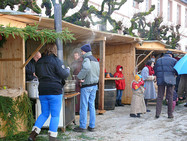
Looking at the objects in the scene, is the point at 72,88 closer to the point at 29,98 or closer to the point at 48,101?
the point at 29,98

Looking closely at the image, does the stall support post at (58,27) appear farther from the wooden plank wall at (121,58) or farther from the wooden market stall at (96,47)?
the wooden plank wall at (121,58)

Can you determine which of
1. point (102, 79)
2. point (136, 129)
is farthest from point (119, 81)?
point (136, 129)

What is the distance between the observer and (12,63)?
552 cm

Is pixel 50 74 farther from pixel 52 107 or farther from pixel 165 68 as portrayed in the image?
pixel 165 68

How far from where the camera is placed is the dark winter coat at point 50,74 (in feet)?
14.4

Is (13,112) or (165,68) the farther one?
(165,68)

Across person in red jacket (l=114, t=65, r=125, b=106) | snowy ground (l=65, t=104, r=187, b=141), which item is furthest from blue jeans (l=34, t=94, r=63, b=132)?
person in red jacket (l=114, t=65, r=125, b=106)

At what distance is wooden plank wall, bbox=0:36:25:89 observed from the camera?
213 inches

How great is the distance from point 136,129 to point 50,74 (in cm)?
257

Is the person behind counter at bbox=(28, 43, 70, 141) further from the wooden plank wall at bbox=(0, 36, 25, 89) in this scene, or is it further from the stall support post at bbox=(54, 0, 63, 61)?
the wooden plank wall at bbox=(0, 36, 25, 89)

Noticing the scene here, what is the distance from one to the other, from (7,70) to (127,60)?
18.4 ft

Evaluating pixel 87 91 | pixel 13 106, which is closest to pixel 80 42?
pixel 87 91

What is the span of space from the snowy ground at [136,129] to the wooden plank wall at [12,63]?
148 cm

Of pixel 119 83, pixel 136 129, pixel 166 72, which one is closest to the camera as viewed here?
pixel 136 129
